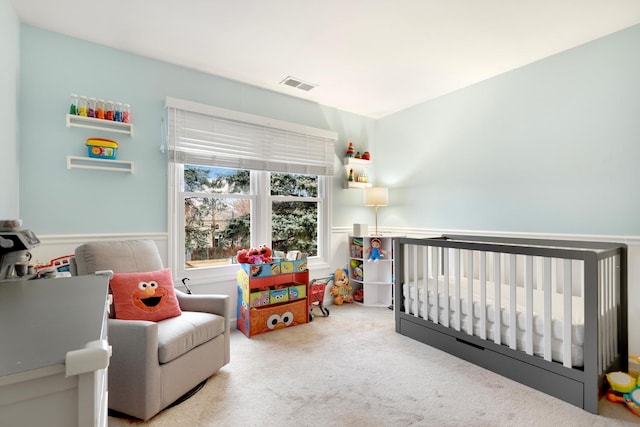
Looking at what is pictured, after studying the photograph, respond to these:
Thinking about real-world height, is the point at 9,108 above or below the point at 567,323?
above

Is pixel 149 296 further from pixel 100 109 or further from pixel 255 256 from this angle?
pixel 100 109

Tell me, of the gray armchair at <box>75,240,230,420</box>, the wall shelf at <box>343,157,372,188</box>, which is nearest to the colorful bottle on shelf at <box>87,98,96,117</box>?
the gray armchair at <box>75,240,230,420</box>

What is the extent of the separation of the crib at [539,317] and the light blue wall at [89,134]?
235 centimetres

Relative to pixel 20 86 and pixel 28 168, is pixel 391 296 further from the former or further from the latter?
pixel 20 86

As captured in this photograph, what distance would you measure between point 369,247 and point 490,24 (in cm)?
238

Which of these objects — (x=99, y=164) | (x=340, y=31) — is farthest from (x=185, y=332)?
(x=340, y=31)

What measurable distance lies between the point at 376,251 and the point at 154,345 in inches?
99.8

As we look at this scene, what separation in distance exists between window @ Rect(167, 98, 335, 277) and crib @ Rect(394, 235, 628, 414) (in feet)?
4.64

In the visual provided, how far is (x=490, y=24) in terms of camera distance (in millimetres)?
2127

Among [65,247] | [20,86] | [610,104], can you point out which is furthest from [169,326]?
[610,104]

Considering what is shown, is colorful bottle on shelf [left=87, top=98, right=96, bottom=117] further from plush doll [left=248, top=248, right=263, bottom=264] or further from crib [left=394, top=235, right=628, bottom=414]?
crib [left=394, top=235, right=628, bottom=414]

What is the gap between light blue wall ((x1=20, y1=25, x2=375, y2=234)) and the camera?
214 centimetres

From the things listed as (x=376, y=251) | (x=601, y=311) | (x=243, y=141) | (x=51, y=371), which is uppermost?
(x=243, y=141)

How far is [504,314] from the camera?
2047mm
